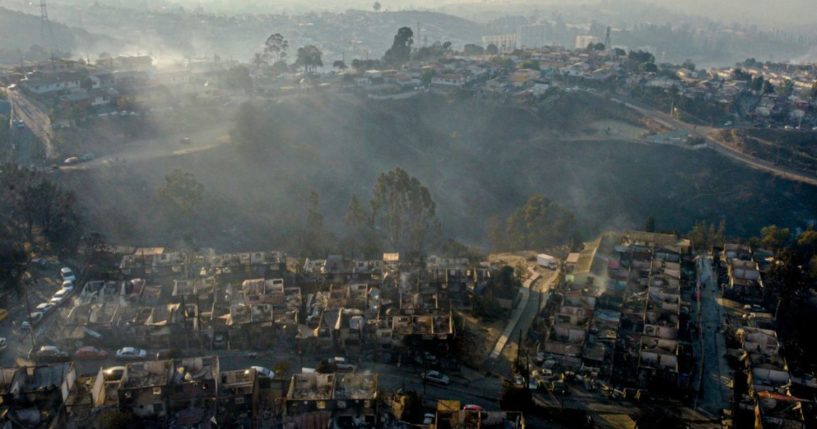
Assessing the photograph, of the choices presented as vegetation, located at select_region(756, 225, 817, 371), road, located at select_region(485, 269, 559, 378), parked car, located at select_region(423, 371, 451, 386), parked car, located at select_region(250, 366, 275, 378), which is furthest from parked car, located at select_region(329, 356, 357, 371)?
vegetation, located at select_region(756, 225, 817, 371)

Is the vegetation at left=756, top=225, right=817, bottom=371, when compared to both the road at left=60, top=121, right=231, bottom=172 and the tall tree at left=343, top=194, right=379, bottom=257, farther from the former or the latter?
the road at left=60, top=121, right=231, bottom=172

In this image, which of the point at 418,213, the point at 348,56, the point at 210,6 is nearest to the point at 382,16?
the point at 348,56

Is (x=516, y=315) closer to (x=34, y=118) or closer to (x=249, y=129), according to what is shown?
(x=249, y=129)

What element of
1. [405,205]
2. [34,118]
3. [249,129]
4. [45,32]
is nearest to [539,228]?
[405,205]

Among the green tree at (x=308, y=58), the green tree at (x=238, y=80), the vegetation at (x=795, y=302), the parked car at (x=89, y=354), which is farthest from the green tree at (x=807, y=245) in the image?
the green tree at (x=308, y=58)

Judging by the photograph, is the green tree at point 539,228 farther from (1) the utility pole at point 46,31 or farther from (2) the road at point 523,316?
(1) the utility pole at point 46,31
